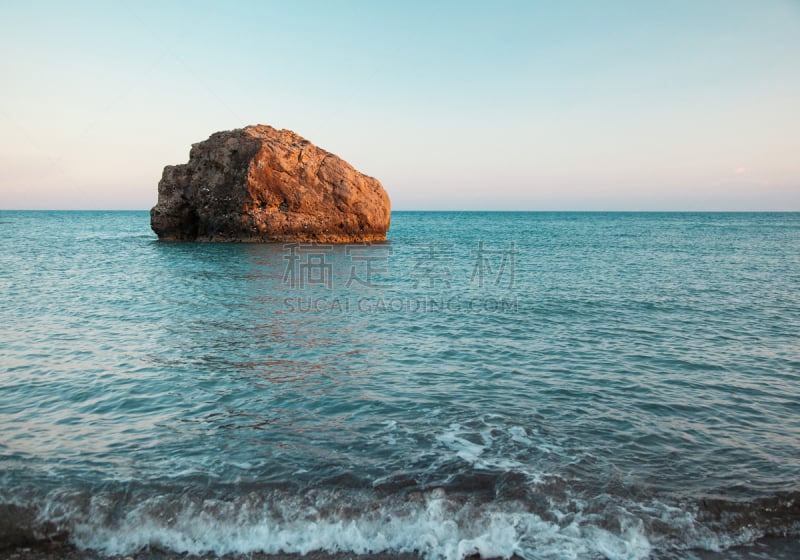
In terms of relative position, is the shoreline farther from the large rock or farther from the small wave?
the large rock

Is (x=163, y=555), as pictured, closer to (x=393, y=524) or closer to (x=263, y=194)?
(x=393, y=524)

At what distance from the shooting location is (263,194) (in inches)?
1745

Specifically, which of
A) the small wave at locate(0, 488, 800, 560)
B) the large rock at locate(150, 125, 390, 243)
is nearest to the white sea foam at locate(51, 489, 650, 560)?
the small wave at locate(0, 488, 800, 560)

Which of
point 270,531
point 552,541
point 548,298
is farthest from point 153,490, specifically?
point 548,298

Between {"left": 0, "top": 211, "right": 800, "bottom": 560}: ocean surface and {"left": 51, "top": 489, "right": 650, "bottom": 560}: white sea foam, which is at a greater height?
{"left": 0, "top": 211, "right": 800, "bottom": 560}: ocean surface

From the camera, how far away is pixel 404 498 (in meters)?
6.11

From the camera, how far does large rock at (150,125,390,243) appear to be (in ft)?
146

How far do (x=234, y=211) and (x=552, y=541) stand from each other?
44106 mm

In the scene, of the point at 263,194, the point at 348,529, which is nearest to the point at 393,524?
the point at 348,529

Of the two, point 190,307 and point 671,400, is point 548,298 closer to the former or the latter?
point 671,400

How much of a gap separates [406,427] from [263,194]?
39509mm

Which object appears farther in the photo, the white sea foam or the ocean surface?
the ocean surface

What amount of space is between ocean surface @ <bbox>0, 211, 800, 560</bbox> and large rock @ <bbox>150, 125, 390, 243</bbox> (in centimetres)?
2699

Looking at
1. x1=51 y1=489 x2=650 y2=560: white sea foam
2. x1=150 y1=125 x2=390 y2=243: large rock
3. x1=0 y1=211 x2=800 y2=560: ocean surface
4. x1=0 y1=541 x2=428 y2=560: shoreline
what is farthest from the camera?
x1=150 y1=125 x2=390 y2=243: large rock
